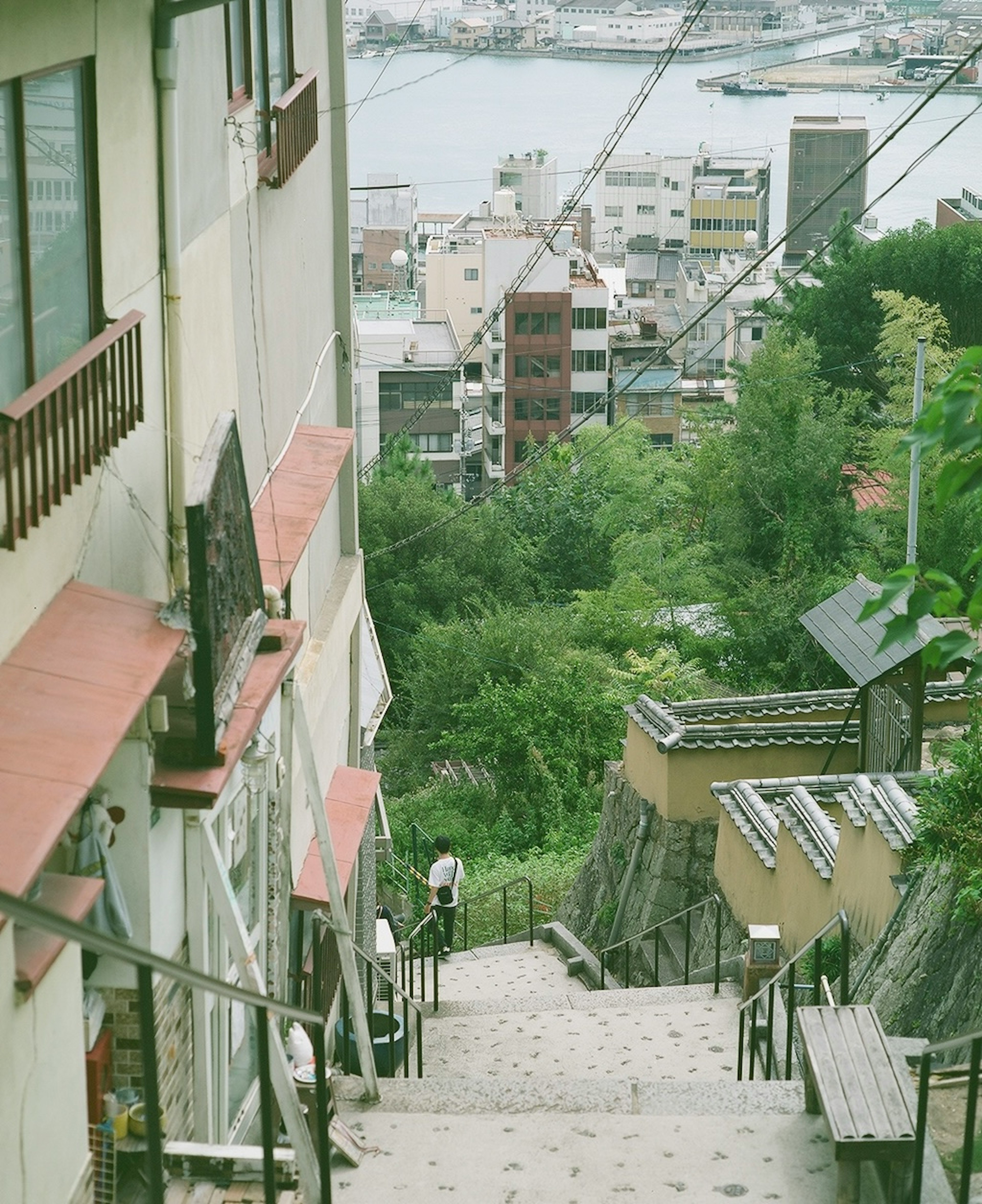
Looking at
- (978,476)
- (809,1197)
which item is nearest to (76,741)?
(978,476)

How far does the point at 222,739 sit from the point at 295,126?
4.26 m

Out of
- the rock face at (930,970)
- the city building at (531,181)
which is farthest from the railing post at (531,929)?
the city building at (531,181)

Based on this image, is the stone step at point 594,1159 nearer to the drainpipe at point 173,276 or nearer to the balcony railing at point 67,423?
the drainpipe at point 173,276

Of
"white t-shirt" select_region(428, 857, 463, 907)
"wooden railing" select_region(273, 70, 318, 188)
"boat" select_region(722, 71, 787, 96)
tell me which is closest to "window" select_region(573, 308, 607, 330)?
"white t-shirt" select_region(428, 857, 463, 907)

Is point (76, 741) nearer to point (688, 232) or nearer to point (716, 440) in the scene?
point (716, 440)

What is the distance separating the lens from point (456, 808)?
2442cm

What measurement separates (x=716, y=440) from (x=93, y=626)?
28981 millimetres

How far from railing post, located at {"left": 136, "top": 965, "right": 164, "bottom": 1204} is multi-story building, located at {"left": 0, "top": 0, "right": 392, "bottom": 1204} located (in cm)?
3

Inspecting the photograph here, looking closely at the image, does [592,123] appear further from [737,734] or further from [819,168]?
[737,734]

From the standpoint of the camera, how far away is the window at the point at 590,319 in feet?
206

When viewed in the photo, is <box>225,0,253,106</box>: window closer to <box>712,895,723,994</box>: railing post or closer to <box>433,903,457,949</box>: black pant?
<box>712,895,723,994</box>: railing post

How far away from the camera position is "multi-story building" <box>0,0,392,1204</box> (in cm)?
400

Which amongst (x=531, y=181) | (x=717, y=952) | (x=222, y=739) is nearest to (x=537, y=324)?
(x=531, y=181)

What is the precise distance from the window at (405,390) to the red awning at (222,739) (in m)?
57.5
